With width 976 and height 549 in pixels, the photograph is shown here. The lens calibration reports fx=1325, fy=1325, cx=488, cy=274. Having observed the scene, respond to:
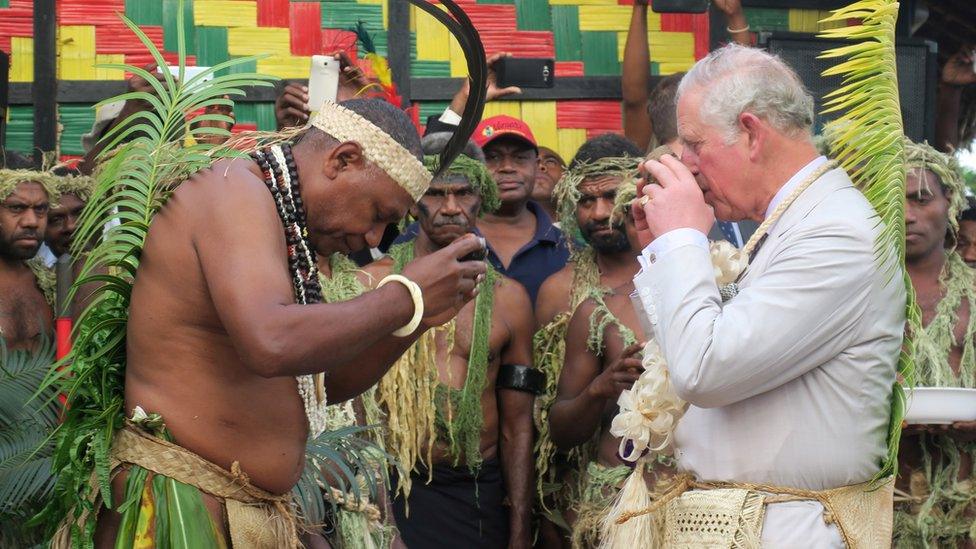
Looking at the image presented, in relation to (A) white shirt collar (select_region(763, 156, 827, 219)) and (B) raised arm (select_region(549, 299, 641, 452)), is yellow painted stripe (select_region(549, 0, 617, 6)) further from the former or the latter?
(A) white shirt collar (select_region(763, 156, 827, 219))

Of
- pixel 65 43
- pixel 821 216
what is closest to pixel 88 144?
pixel 65 43

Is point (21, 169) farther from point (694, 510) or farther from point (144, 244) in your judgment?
point (694, 510)

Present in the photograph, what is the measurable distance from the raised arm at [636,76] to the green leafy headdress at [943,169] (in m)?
2.15

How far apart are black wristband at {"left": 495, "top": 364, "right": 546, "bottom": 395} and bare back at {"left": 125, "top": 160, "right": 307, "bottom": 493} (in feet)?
9.29

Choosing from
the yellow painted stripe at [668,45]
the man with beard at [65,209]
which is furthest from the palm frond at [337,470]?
the yellow painted stripe at [668,45]

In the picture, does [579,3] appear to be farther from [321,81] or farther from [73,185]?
[73,185]

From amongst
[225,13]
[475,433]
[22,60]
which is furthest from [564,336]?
[22,60]

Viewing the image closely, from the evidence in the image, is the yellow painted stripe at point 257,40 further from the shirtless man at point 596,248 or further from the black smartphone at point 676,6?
the shirtless man at point 596,248

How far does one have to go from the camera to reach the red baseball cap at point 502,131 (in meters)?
7.49

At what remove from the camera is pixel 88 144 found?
25.1 feet

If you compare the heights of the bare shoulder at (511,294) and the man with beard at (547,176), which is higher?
the man with beard at (547,176)

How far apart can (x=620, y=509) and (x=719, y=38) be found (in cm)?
525

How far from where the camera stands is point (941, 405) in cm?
548

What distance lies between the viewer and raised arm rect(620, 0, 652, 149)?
27.1 ft
